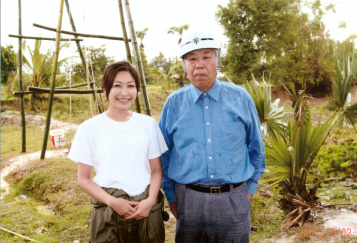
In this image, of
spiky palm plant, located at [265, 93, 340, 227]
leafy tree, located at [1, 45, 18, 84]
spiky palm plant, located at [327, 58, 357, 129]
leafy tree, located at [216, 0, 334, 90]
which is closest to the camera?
spiky palm plant, located at [265, 93, 340, 227]

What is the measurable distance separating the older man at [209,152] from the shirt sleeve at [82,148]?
0.52 metres

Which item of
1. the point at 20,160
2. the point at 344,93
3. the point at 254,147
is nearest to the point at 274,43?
the point at 20,160

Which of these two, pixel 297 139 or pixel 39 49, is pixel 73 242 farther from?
pixel 39 49

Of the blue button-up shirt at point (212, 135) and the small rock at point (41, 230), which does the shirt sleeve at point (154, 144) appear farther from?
the small rock at point (41, 230)

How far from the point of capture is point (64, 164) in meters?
5.91

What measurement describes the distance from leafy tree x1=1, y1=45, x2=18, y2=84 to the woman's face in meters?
18.4

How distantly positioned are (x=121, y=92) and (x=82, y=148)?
14.4 inches

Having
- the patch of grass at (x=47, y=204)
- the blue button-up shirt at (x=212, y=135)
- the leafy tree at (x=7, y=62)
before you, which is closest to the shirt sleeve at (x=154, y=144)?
the blue button-up shirt at (x=212, y=135)

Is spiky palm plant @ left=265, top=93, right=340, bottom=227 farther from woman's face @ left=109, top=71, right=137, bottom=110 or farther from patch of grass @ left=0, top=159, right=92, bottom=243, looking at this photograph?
patch of grass @ left=0, top=159, right=92, bottom=243

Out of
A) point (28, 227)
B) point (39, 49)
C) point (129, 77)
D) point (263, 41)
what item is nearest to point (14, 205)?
point (28, 227)

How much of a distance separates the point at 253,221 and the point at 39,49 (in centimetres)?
1379

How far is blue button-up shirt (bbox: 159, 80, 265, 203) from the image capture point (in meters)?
1.91

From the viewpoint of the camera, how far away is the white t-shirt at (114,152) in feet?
5.68

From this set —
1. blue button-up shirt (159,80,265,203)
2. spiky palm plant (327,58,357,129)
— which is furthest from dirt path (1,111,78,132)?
blue button-up shirt (159,80,265,203)
